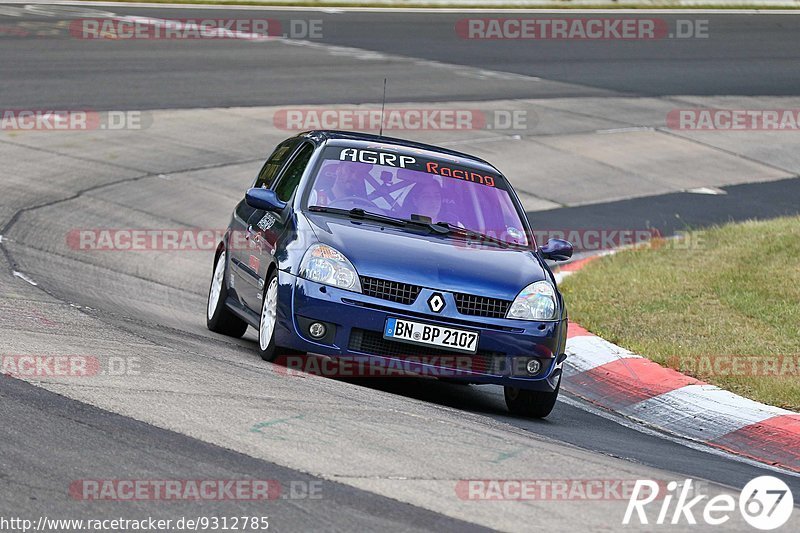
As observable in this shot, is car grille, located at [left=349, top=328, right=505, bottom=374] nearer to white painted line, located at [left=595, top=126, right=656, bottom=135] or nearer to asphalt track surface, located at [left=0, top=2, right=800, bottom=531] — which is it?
asphalt track surface, located at [left=0, top=2, right=800, bottom=531]

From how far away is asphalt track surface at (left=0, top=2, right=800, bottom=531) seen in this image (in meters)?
5.94

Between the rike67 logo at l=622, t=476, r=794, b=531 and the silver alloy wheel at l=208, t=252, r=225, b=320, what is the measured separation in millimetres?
5020

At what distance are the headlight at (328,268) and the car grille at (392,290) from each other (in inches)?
2.9

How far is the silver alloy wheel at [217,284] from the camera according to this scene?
10784 mm

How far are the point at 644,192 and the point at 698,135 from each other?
4.28m

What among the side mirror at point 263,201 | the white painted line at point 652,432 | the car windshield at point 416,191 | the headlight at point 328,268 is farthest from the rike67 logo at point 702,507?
the side mirror at point 263,201

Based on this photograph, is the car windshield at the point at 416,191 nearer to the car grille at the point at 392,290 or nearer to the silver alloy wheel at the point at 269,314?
the silver alloy wheel at the point at 269,314

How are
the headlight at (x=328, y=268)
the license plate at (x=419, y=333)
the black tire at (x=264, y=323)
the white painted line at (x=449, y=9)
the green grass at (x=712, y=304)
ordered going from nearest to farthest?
the license plate at (x=419, y=333)
the headlight at (x=328, y=268)
the black tire at (x=264, y=323)
the green grass at (x=712, y=304)
the white painted line at (x=449, y=9)

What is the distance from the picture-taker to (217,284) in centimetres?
1095

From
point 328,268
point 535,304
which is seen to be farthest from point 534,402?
point 328,268

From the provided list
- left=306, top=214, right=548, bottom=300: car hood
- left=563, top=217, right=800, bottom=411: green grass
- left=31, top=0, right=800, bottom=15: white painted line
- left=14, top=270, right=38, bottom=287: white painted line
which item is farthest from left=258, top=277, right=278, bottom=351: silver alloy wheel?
left=31, top=0, right=800, bottom=15: white painted line

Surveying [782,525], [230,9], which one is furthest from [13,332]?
[230,9]

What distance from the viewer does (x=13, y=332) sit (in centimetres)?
838

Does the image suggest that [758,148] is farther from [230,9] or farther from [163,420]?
[163,420]
